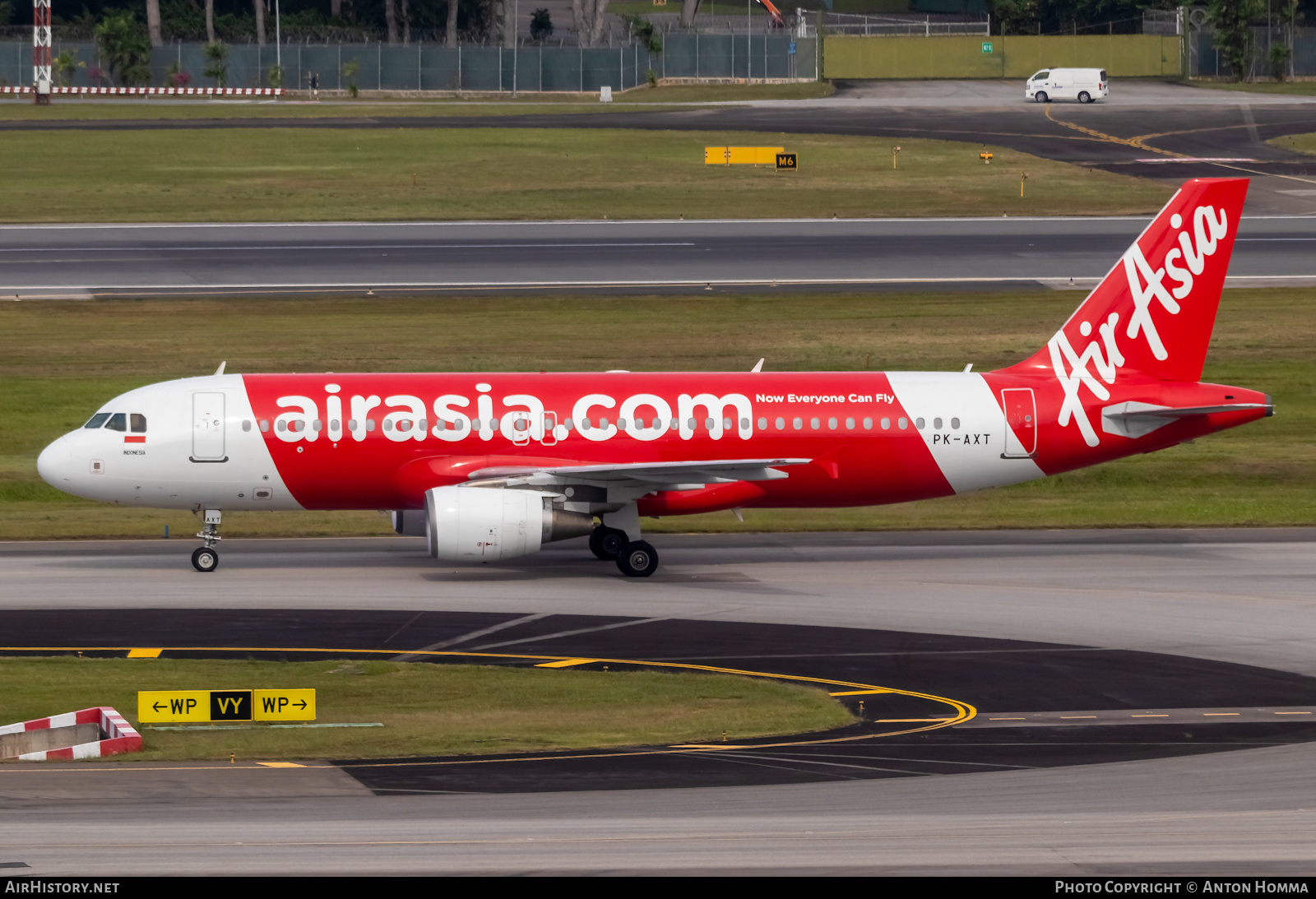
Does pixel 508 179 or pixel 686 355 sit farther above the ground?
pixel 508 179

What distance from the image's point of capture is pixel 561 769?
78.6ft

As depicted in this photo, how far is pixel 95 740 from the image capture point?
82.2 ft

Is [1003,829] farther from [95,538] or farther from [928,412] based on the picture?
[95,538]

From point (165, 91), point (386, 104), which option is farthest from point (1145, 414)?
point (165, 91)

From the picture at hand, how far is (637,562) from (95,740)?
16.0m

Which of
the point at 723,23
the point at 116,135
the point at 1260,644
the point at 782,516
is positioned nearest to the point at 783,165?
the point at 116,135

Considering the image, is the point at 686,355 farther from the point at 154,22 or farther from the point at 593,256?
the point at 154,22

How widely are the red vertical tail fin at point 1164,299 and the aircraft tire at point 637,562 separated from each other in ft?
35.3

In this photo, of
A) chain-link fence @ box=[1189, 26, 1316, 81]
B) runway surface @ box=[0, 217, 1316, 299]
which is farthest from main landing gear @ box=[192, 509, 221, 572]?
chain-link fence @ box=[1189, 26, 1316, 81]

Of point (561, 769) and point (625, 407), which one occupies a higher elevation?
point (625, 407)

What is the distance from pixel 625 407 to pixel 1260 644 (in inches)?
580

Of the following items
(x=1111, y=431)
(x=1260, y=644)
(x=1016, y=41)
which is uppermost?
(x=1016, y=41)

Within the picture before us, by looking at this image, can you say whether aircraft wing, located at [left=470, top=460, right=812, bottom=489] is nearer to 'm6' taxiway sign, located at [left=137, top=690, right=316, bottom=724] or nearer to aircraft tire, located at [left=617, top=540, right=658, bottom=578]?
aircraft tire, located at [left=617, top=540, right=658, bottom=578]

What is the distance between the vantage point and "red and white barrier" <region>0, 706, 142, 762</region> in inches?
963
